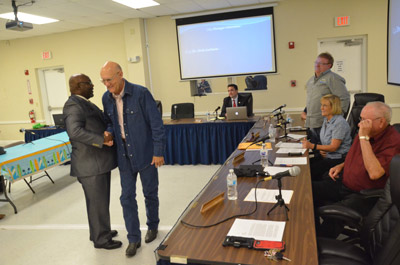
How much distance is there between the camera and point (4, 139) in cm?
912

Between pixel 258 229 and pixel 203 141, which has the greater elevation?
pixel 258 229

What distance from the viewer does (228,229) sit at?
1573mm

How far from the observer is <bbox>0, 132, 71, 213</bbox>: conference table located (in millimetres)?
3738

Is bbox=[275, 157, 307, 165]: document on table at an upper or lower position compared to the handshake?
lower

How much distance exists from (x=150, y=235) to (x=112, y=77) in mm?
1450

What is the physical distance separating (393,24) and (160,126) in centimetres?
371

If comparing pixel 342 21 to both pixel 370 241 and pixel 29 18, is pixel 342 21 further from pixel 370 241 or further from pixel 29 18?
pixel 29 18

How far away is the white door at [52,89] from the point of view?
863 cm

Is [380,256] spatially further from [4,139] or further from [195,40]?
[4,139]

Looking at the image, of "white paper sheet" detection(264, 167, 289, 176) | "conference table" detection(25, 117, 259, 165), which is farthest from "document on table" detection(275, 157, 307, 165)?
"conference table" detection(25, 117, 259, 165)

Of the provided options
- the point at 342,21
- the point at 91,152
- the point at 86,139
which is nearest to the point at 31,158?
the point at 91,152

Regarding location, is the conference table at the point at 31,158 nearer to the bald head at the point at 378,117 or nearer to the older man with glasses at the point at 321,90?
the older man with glasses at the point at 321,90

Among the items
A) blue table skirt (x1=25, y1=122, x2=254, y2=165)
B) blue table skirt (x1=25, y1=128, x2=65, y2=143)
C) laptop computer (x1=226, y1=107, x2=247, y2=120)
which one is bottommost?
blue table skirt (x1=25, y1=122, x2=254, y2=165)

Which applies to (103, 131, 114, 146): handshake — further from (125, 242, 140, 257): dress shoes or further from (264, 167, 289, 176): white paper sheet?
(264, 167, 289, 176): white paper sheet
